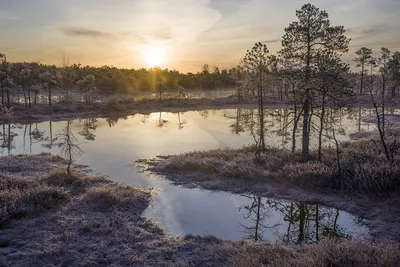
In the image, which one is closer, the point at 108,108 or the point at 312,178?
the point at 312,178

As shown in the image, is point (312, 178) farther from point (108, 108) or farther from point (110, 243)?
point (108, 108)

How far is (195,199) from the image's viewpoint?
1652cm

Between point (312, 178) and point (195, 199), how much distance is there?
6132mm

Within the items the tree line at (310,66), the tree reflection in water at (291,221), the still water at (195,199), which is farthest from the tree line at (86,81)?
the tree reflection in water at (291,221)

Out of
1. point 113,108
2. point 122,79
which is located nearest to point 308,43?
point 113,108

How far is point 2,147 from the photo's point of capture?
30.0 metres

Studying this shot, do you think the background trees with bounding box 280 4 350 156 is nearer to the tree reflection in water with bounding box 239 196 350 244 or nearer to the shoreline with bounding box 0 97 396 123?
the tree reflection in water with bounding box 239 196 350 244

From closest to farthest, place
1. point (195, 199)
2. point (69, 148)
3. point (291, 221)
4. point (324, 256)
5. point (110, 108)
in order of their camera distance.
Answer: point (324, 256), point (291, 221), point (195, 199), point (69, 148), point (110, 108)

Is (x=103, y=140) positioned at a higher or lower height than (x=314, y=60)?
lower

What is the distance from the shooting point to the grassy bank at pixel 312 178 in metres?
14.3

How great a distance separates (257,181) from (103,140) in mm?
20299

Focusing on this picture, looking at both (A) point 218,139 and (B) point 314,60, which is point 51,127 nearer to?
(A) point 218,139

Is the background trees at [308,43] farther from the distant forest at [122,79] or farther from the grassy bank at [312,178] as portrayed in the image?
the distant forest at [122,79]

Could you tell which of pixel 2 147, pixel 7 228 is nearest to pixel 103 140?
pixel 2 147
